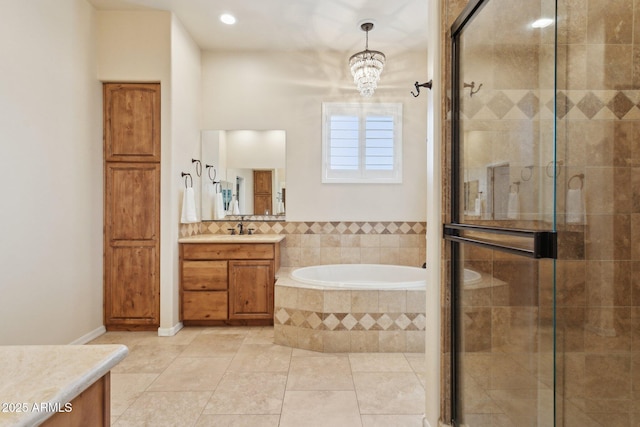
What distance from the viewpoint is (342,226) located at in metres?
3.93

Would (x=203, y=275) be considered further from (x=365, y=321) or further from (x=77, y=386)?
(x=77, y=386)

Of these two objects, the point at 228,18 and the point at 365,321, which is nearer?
the point at 365,321

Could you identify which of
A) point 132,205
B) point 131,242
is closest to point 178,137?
point 132,205

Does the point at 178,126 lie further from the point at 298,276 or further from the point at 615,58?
the point at 615,58

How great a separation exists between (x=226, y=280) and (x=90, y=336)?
1229mm

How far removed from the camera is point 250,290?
334 centimetres

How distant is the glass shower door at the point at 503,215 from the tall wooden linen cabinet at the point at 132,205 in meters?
2.71

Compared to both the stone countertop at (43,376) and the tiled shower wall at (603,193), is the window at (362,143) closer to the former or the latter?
the tiled shower wall at (603,193)

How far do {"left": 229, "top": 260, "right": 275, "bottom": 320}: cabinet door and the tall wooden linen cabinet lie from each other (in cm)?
69

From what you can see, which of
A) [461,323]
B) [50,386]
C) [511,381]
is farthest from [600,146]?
[50,386]

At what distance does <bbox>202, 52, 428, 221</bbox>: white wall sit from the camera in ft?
12.8

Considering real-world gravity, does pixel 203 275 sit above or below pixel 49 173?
below

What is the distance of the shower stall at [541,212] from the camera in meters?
1.24

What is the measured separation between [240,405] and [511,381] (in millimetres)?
1447
